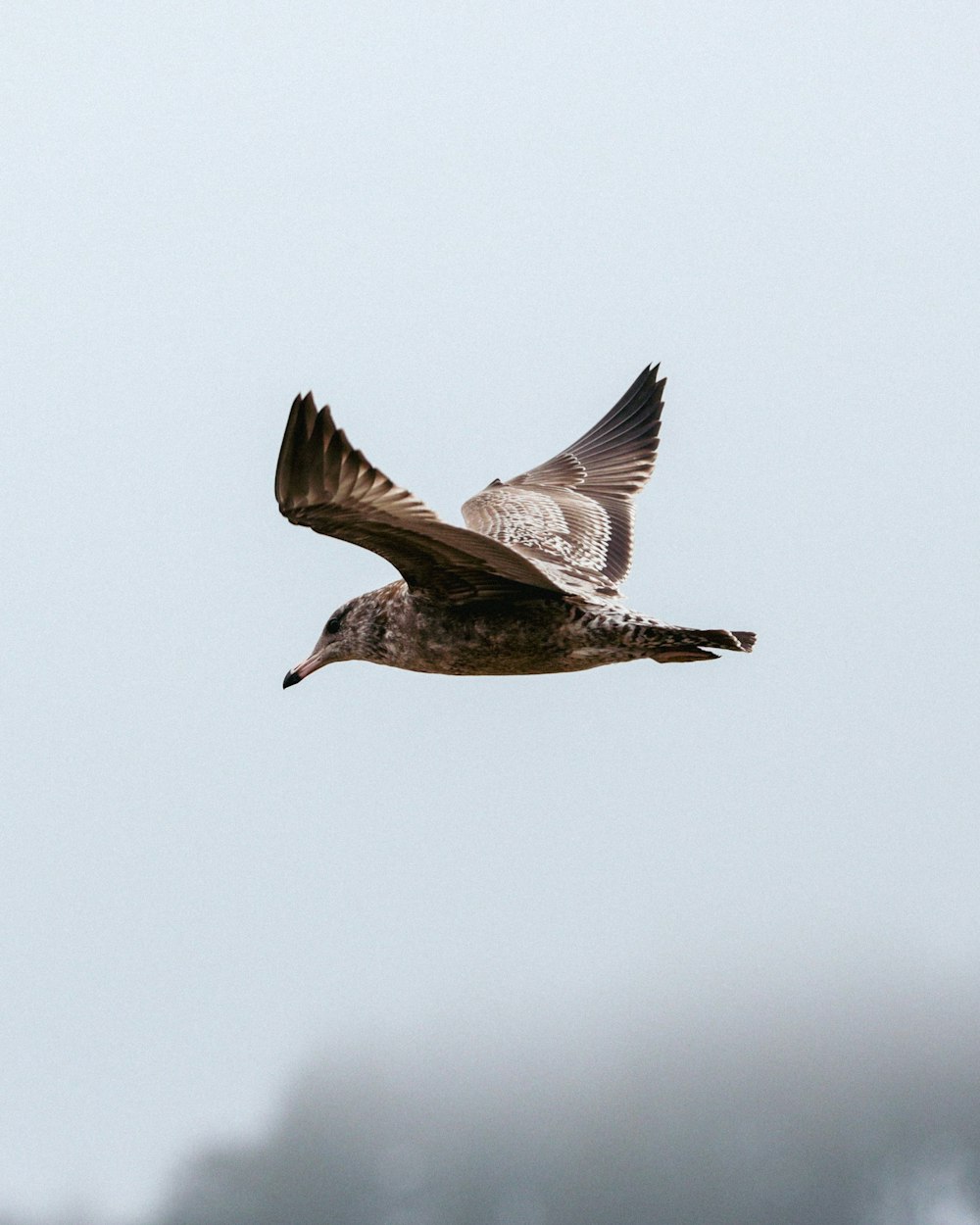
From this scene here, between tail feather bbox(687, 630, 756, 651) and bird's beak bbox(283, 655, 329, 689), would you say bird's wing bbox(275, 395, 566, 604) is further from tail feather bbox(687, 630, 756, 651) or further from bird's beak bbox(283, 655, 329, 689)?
bird's beak bbox(283, 655, 329, 689)

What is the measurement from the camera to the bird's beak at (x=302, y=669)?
12.1 m

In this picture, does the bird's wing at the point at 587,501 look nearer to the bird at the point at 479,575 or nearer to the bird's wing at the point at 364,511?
the bird at the point at 479,575

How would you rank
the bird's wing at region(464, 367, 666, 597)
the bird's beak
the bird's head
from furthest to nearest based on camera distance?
1. the bird's wing at region(464, 367, 666, 597)
2. the bird's beak
3. the bird's head

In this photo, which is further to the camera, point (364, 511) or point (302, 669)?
point (302, 669)

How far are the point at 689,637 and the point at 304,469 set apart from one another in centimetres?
281

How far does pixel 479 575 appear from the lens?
10.6m

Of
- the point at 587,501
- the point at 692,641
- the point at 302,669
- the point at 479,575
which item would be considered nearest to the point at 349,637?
the point at 302,669

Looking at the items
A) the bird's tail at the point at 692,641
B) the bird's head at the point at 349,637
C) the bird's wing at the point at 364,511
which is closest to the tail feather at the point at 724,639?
the bird's tail at the point at 692,641

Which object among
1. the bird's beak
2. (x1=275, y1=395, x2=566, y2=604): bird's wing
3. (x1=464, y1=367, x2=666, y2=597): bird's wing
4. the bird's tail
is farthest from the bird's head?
the bird's tail

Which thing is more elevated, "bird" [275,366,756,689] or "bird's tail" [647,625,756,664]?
"bird" [275,366,756,689]

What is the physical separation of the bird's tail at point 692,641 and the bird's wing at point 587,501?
778mm

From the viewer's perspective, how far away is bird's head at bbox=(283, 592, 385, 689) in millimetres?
11531

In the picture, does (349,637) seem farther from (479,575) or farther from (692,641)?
(692,641)

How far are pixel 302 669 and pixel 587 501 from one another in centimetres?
299
